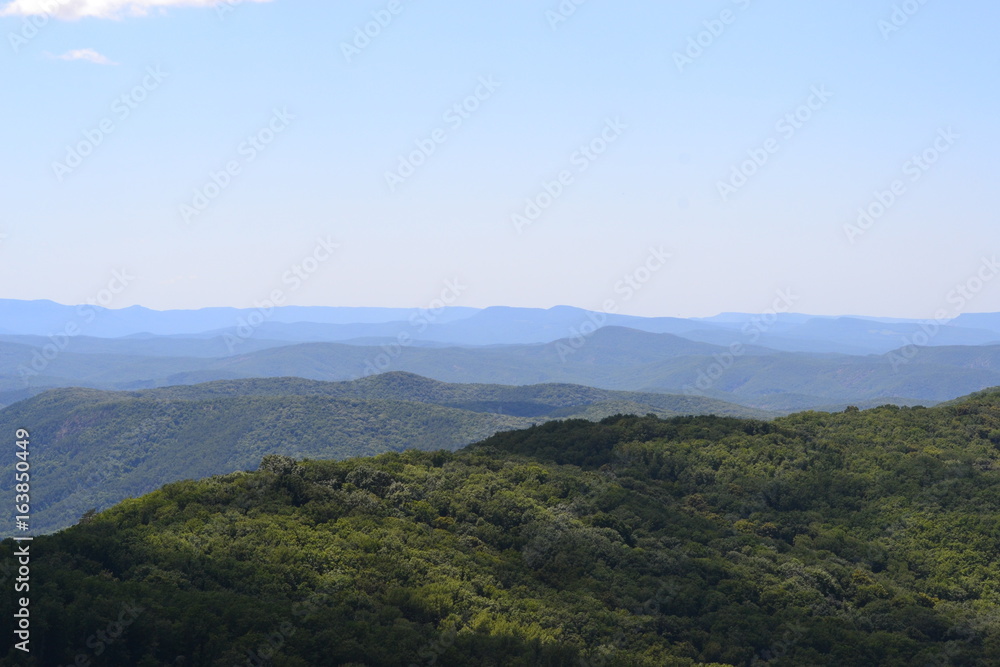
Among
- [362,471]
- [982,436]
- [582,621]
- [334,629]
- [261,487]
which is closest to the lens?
[334,629]

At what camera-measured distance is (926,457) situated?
82.7 m

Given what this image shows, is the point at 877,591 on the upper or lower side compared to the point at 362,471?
lower

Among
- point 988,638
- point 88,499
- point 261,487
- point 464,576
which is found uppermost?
point 261,487

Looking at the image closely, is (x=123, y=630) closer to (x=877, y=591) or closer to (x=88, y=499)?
(x=877, y=591)

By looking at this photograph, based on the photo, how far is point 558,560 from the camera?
188ft

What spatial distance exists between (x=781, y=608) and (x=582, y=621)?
1718cm

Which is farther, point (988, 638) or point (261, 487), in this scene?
point (261, 487)

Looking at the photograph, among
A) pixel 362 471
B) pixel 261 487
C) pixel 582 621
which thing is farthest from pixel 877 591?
pixel 261 487

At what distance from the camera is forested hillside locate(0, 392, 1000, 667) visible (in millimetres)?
38000

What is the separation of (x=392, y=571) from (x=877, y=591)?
1510 inches

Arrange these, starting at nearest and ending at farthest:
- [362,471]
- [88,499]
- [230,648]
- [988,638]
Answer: [230,648]
[988,638]
[362,471]
[88,499]

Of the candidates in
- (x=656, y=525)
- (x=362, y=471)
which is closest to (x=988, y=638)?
(x=656, y=525)

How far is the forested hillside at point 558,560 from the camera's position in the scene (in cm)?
3800

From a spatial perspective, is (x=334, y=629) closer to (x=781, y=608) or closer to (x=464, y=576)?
(x=464, y=576)
